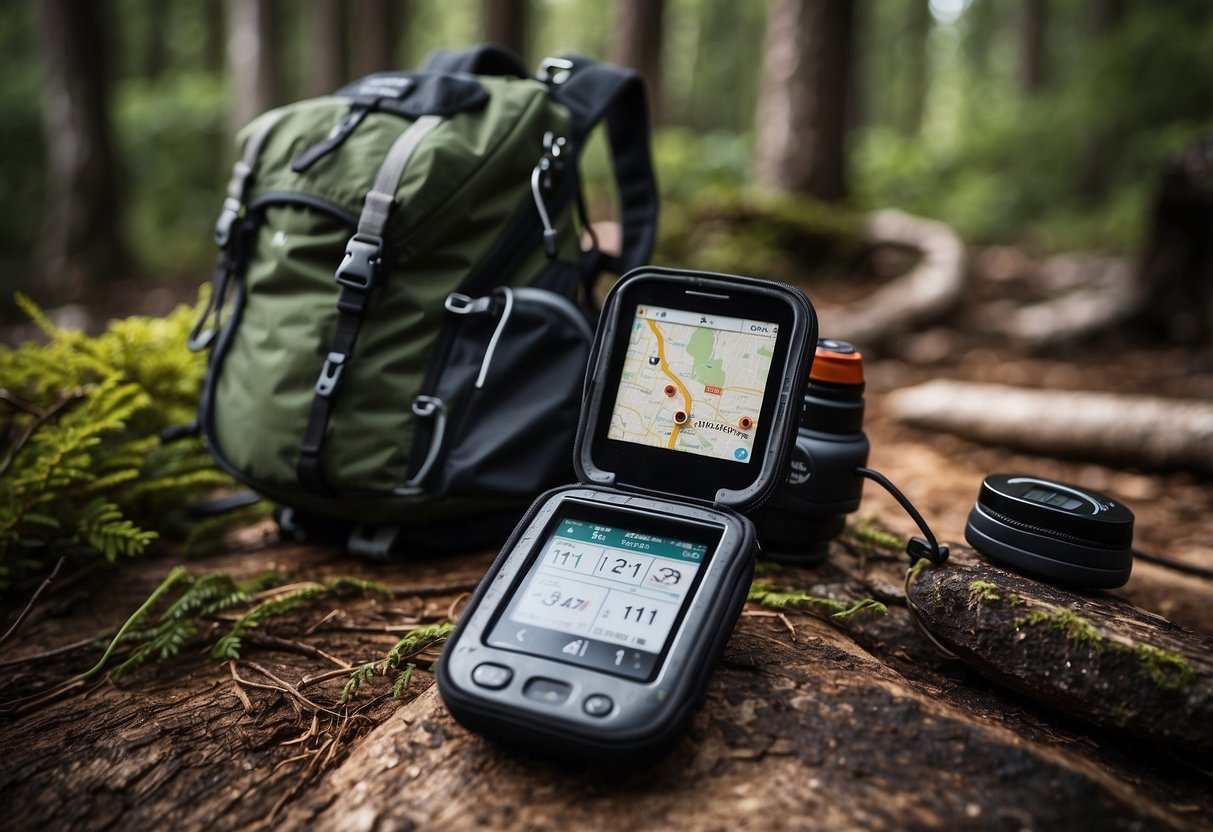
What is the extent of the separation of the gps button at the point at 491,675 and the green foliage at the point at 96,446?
1383mm

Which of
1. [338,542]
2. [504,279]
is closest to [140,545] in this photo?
[338,542]

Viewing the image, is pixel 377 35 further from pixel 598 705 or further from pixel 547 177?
pixel 598 705

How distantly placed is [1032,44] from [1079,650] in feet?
67.3

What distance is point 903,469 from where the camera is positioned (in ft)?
12.5

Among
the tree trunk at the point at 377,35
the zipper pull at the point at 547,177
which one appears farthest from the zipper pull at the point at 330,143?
the tree trunk at the point at 377,35

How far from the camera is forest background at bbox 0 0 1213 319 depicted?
772cm

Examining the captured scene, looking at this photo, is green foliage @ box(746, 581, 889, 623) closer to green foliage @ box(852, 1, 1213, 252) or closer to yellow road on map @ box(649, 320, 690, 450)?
yellow road on map @ box(649, 320, 690, 450)

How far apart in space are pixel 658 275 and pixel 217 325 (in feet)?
5.46

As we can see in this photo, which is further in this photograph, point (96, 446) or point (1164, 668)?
point (96, 446)

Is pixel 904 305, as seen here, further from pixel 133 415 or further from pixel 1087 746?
pixel 133 415

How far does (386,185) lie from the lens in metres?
2.33

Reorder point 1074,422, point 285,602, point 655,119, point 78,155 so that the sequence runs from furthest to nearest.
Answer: point 655,119
point 78,155
point 1074,422
point 285,602

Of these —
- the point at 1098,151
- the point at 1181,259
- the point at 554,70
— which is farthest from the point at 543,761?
the point at 1098,151

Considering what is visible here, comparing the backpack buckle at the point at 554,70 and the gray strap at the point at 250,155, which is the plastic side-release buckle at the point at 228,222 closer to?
the gray strap at the point at 250,155
